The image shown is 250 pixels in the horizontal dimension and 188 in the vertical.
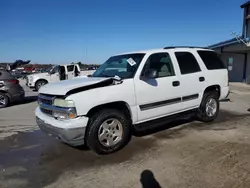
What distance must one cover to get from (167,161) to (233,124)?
3.33m

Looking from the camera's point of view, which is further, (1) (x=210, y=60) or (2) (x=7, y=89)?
(2) (x=7, y=89)

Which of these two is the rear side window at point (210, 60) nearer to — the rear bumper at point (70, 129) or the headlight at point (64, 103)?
the rear bumper at point (70, 129)

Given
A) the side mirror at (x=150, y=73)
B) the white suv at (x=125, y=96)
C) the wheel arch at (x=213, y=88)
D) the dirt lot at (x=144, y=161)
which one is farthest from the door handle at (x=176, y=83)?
the wheel arch at (x=213, y=88)

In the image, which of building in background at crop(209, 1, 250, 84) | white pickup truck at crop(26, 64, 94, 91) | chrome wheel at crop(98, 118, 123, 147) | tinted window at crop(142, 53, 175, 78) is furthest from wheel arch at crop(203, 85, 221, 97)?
white pickup truck at crop(26, 64, 94, 91)

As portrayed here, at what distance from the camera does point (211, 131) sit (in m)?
6.09

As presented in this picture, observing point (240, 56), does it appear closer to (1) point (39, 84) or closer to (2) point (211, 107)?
(2) point (211, 107)

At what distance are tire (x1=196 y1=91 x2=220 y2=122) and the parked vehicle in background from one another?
25.8 ft

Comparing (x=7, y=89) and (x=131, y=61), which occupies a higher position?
(x=131, y=61)

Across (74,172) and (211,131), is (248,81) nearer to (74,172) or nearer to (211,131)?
(211,131)

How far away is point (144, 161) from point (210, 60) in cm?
379

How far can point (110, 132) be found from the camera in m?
4.74

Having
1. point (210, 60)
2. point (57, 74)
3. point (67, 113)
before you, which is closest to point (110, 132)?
point (67, 113)

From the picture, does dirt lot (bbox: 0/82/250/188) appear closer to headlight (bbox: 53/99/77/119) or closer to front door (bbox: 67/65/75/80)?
headlight (bbox: 53/99/77/119)

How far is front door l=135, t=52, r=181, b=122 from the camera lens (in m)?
5.07
